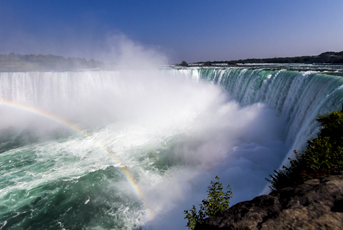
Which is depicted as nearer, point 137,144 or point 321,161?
point 321,161

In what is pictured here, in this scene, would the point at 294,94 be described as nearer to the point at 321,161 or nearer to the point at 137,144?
the point at 321,161

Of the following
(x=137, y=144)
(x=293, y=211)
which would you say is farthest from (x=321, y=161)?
(x=137, y=144)

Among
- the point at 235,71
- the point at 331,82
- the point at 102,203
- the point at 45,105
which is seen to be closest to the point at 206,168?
the point at 102,203

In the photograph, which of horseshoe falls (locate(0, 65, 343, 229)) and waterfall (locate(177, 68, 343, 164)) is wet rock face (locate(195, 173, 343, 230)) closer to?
waterfall (locate(177, 68, 343, 164))

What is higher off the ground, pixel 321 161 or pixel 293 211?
pixel 293 211

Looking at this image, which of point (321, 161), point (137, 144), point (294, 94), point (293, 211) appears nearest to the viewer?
point (293, 211)

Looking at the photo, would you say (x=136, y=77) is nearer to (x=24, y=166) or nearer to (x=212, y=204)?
(x=24, y=166)

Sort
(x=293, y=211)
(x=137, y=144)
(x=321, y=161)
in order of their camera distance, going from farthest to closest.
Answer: (x=137, y=144), (x=321, y=161), (x=293, y=211)
